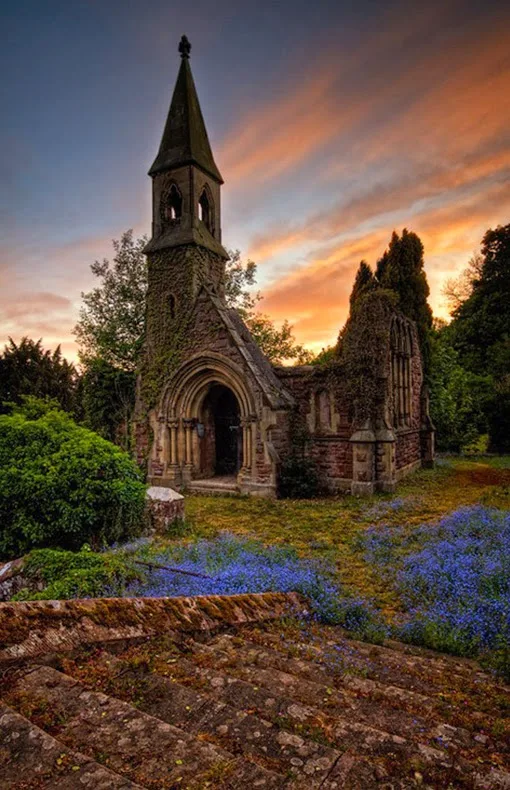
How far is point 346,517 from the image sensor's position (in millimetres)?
10344

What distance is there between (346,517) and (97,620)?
8502 mm

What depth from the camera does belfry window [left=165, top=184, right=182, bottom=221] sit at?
16.8m

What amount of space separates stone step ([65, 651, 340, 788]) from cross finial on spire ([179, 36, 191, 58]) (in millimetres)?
21664

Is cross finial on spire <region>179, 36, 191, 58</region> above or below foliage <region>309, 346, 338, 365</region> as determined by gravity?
above

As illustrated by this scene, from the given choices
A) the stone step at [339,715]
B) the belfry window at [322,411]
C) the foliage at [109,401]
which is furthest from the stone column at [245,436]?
the stone step at [339,715]

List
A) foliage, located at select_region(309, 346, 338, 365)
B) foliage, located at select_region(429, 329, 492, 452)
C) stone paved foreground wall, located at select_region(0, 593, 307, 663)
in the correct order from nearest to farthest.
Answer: stone paved foreground wall, located at select_region(0, 593, 307, 663) < foliage, located at select_region(429, 329, 492, 452) < foliage, located at select_region(309, 346, 338, 365)

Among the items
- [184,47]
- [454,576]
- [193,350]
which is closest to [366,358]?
[193,350]

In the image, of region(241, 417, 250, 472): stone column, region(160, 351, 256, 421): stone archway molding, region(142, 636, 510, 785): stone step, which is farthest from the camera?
region(160, 351, 256, 421): stone archway molding

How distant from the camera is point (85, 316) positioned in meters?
23.5

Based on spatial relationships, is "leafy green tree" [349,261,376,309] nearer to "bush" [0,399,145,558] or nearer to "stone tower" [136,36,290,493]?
"stone tower" [136,36,290,493]

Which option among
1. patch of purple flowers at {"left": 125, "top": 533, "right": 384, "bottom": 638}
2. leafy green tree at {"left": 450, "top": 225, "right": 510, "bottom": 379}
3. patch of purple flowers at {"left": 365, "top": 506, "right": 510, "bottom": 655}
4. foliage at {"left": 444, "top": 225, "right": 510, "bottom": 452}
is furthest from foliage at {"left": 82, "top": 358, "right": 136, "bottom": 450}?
leafy green tree at {"left": 450, "top": 225, "right": 510, "bottom": 379}

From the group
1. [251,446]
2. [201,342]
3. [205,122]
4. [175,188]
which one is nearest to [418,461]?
[251,446]

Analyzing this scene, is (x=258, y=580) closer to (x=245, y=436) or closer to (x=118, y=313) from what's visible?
(x=245, y=436)

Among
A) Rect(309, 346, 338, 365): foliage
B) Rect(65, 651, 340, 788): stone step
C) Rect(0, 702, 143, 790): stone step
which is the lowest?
Rect(65, 651, 340, 788): stone step
